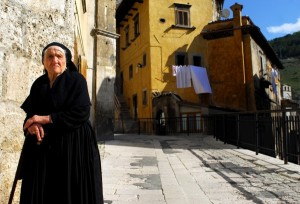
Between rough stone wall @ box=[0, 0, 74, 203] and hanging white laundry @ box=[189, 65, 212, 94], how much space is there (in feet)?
56.4

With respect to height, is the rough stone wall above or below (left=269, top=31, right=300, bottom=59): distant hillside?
below

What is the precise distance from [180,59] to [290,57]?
6433 centimetres

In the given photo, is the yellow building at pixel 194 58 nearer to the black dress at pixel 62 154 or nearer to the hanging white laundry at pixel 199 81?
the hanging white laundry at pixel 199 81

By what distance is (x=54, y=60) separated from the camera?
2229 millimetres

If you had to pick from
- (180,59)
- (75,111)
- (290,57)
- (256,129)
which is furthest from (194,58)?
(290,57)

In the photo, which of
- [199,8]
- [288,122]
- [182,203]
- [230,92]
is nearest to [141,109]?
[230,92]

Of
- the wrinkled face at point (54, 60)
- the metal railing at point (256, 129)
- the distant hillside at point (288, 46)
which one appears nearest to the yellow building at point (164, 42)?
the metal railing at point (256, 129)

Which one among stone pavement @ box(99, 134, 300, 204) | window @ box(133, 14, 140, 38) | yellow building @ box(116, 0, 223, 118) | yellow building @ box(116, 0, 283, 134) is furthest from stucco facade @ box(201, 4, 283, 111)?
stone pavement @ box(99, 134, 300, 204)

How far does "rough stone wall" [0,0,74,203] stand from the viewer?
276cm

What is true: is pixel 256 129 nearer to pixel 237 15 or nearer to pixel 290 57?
pixel 237 15

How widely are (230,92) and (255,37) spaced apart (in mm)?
4655

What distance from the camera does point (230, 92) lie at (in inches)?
781

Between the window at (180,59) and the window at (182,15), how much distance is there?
2.18 m

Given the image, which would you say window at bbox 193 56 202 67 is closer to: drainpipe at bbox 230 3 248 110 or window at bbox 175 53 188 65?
window at bbox 175 53 188 65
